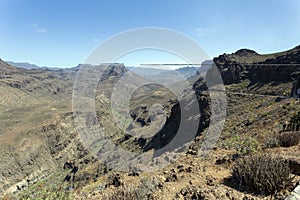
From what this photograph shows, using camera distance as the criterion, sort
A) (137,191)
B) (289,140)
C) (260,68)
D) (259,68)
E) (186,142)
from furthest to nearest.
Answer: (259,68)
(260,68)
(186,142)
(289,140)
(137,191)

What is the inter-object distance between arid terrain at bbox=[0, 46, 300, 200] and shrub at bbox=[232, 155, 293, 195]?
0.12 feet

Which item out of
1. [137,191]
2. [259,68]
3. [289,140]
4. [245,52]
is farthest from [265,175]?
[245,52]

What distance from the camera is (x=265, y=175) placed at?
4.66 meters

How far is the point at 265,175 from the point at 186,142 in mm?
21231

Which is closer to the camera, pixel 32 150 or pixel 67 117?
pixel 32 150

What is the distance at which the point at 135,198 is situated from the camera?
4.77 meters

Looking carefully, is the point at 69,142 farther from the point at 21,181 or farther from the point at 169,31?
the point at 169,31

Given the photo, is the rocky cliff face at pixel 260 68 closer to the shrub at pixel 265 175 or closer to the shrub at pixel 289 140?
the shrub at pixel 289 140

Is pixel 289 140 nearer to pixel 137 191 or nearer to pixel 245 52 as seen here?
pixel 137 191

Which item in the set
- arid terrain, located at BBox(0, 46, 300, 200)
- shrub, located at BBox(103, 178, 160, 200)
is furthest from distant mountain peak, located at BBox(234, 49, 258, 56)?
shrub, located at BBox(103, 178, 160, 200)

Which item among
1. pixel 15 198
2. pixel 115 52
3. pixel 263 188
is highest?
pixel 115 52

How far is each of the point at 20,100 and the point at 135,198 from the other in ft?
628

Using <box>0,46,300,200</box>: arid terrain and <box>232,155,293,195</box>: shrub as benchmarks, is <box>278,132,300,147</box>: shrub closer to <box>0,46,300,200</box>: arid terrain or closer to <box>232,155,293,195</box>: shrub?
<box>0,46,300,200</box>: arid terrain

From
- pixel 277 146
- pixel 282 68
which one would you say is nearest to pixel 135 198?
pixel 277 146
